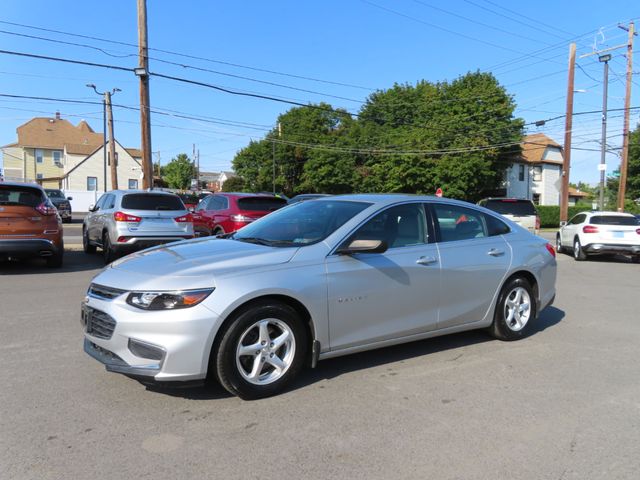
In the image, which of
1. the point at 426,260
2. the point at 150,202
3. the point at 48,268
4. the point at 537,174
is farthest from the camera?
the point at 537,174

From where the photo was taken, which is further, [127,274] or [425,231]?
[425,231]

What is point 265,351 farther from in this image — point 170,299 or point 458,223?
point 458,223

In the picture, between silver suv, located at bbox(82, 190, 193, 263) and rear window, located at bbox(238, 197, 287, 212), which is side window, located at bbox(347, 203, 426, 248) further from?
rear window, located at bbox(238, 197, 287, 212)

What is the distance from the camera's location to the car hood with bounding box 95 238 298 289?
3.66m

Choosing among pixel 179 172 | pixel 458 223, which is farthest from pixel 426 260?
pixel 179 172

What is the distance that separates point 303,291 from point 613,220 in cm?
1376

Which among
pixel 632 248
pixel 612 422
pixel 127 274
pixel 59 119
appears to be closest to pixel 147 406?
pixel 127 274

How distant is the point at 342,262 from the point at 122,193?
8.48 meters

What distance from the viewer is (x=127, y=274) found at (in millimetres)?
3893

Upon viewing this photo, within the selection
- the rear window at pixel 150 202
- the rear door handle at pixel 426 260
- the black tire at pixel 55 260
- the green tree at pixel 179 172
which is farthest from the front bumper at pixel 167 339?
the green tree at pixel 179 172

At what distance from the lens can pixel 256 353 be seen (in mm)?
3834

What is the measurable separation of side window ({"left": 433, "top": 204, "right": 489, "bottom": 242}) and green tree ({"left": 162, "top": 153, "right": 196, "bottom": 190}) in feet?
273

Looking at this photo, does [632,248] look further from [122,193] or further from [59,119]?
[59,119]

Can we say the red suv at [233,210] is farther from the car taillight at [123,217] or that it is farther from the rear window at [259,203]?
the car taillight at [123,217]
